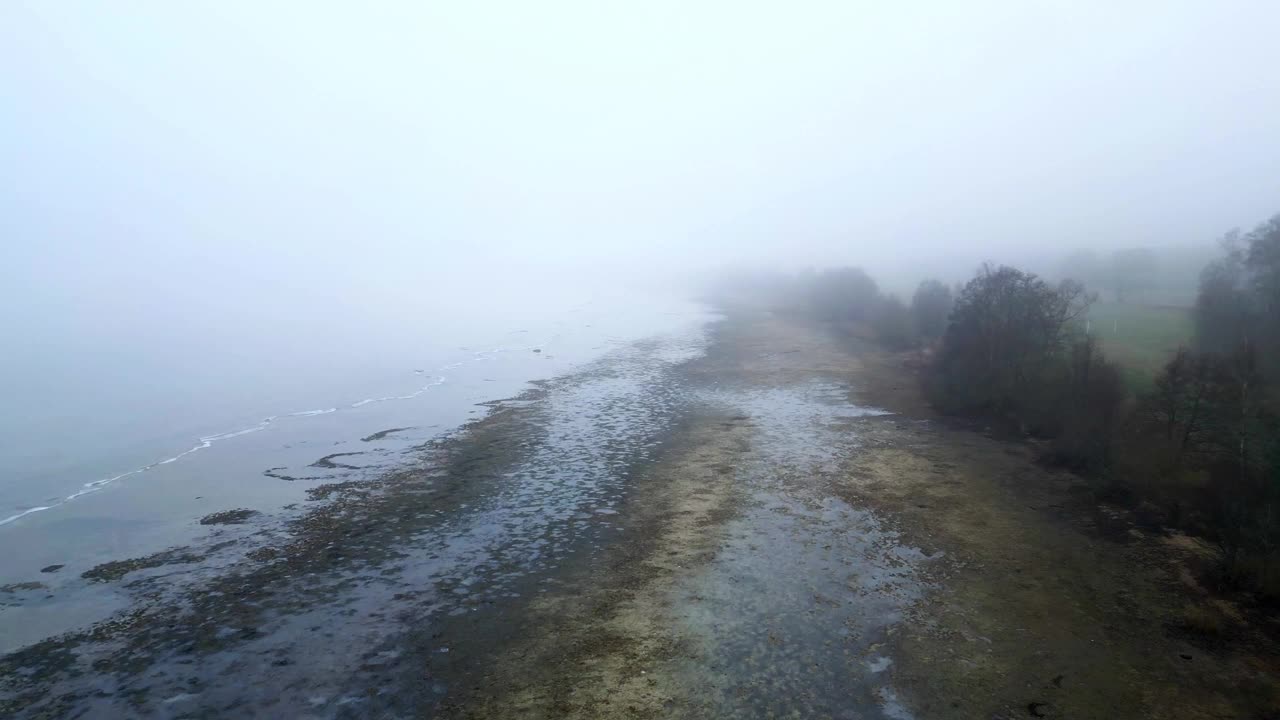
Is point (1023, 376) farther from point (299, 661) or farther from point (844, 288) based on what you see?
point (844, 288)

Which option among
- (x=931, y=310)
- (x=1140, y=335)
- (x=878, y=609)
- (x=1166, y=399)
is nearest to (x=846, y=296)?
(x=931, y=310)

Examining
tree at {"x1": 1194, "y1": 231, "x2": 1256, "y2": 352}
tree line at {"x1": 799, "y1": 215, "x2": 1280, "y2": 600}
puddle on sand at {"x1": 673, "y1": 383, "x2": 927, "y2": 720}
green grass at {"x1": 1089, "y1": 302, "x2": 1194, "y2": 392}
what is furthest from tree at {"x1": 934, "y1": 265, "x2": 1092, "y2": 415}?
puddle on sand at {"x1": 673, "y1": 383, "x2": 927, "y2": 720}

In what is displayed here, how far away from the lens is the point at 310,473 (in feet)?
111

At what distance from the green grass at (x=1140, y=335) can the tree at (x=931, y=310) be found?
543 inches

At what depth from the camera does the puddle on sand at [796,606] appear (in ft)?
54.2

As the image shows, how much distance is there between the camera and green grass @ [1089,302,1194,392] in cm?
4472

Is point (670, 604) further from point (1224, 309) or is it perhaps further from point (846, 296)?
point (846, 296)

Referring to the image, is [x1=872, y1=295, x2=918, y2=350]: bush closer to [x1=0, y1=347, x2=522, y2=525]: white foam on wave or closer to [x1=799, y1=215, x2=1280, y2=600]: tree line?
[x1=799, y1=215, x2=1280, y2=600]: tree line

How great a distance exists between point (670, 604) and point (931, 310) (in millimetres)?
67030

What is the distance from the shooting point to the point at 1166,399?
30.7 meters

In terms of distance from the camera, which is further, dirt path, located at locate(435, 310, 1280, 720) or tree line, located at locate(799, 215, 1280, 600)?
tree line, located at locate(799, 215, 1280, 600)

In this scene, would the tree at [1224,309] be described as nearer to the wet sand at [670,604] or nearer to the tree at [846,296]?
the wet sand at [670,604]

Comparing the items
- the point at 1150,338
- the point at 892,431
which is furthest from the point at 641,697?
the point at 1150,338

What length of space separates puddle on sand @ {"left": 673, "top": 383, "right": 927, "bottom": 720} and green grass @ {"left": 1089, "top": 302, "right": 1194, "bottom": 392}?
79.2ft
